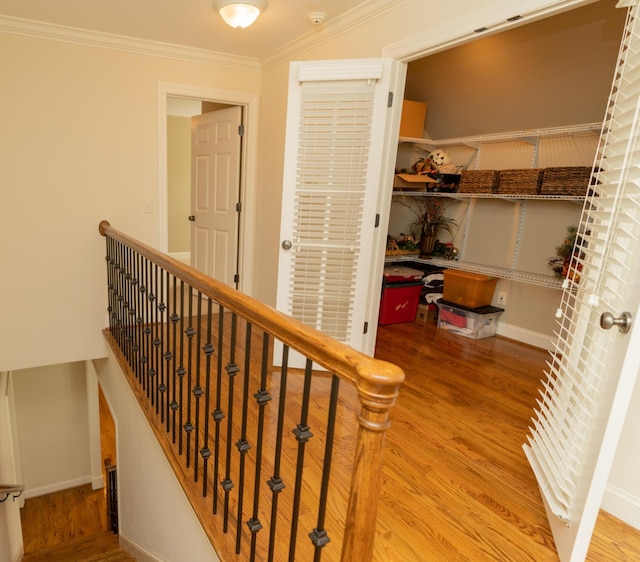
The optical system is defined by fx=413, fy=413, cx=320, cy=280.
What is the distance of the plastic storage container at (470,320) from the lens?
143 inches

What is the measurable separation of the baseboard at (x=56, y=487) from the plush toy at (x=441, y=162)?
5.61m

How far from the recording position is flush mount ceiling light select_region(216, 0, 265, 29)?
7.75 ft

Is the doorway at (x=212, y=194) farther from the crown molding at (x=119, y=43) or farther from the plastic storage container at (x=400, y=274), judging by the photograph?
the plastic storage container at (x=400, y=274)

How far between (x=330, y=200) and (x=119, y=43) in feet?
7.01

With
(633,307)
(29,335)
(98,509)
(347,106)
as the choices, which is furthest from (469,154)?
(98,509)

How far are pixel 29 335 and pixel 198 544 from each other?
2512mm

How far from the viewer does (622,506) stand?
5.25 ft

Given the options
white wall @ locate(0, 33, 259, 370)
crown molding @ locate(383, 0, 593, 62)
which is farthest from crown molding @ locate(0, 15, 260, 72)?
crown molding @ locate(383, 0, 593, 62)

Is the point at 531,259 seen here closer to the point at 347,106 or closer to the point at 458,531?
the point at 347,106

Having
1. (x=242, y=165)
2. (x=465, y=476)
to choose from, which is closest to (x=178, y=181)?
(x=242, y=165)

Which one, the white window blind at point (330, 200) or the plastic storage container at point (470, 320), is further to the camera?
the plastic storage container at point (470, 320)

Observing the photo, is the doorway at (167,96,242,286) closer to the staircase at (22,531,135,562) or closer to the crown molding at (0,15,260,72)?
the crown molding at (0,15,260,72)

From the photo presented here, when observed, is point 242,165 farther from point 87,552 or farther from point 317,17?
point 87,552

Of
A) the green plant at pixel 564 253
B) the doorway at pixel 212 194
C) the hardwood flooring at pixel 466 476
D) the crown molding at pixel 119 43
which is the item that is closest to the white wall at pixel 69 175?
the crown molding at pixel 119 43
